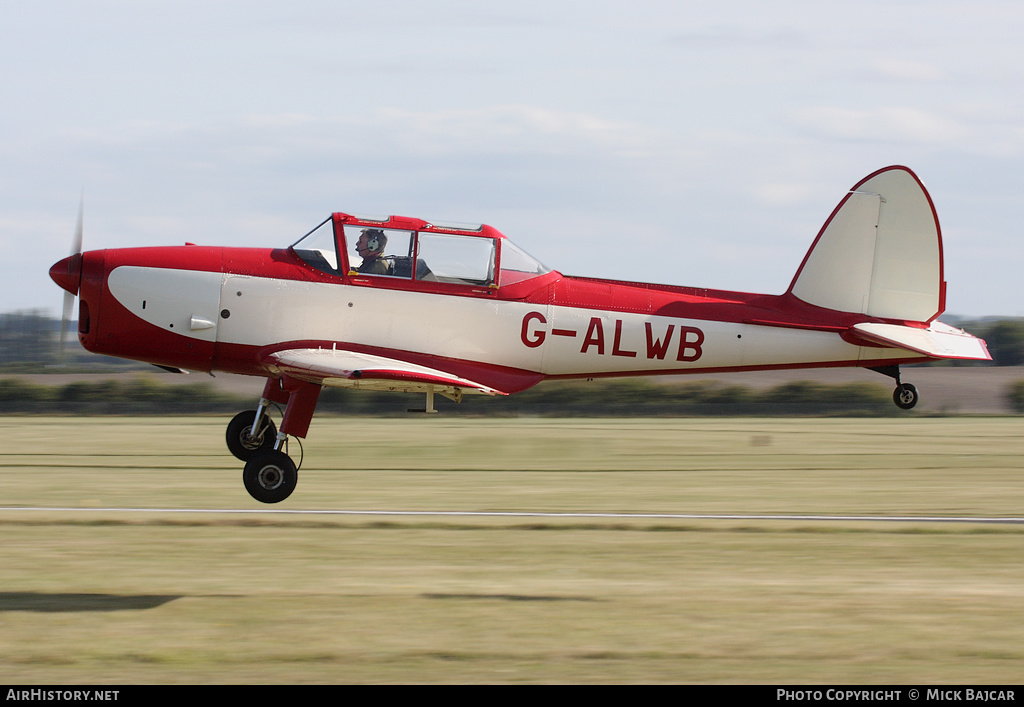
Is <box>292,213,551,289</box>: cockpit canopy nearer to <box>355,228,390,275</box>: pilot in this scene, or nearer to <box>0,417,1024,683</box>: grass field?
<box>355,228,390,275</box>: pilot

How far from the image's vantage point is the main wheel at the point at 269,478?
1091cm

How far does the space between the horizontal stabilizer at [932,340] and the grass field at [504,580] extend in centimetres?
187

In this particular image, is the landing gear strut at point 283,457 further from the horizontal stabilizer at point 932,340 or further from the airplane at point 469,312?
the horizontal stabilizer at point 932,340

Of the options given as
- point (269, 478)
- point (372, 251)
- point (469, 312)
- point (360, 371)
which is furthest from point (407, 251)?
point (269, 478)

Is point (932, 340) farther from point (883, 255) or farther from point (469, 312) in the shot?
point (469, 312)

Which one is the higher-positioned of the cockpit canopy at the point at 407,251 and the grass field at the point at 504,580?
the cockpit canopy at the point at 407,251

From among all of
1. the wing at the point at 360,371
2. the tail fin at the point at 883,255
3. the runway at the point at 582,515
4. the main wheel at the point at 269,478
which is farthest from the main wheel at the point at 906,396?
the main wheel at the point at 269,478

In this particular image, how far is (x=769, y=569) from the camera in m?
9.23

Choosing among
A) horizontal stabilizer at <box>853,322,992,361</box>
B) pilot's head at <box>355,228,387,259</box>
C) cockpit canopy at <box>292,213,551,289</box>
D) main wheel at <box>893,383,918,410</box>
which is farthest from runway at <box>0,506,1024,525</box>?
pilot's head at <box>355,228,387,259</box>

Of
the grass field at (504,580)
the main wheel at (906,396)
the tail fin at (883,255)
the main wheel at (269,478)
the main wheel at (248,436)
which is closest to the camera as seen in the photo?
the grass field at (504,580)

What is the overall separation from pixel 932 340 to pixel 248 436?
738cm
